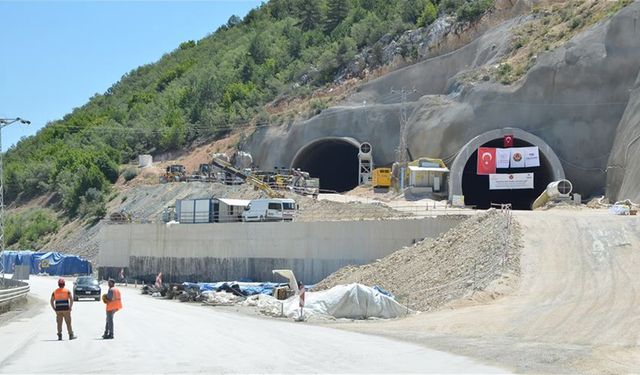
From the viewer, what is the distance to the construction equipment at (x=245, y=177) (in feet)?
242

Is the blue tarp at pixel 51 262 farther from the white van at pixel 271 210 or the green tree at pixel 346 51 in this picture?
the green tree at pixel 346 51

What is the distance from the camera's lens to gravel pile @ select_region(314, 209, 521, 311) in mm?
37719

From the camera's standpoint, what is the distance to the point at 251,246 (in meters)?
61.7

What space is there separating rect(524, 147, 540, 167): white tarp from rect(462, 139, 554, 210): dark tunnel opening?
0.55 m

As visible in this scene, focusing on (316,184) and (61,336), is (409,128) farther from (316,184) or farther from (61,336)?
(61,336)

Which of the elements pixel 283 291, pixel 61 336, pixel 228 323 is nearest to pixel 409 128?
pixel 283 291

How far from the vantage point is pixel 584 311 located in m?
30.5

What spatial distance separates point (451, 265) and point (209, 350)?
1924 centimetres

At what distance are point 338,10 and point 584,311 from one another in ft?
369

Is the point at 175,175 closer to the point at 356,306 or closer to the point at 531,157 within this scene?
the point at 531,157

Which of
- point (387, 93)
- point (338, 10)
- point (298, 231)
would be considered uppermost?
point (338, 10)

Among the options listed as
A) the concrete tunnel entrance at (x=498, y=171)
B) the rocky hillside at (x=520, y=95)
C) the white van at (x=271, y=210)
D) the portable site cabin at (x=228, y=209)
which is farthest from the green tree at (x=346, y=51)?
the white van at (x=271, y=210)

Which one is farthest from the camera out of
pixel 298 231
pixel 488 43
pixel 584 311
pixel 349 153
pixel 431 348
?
pixel 349 153

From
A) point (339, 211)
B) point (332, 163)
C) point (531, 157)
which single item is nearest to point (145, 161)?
point (332, 163)
